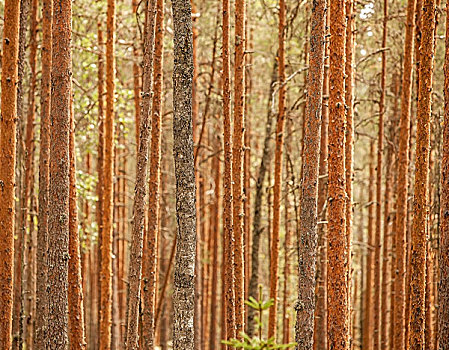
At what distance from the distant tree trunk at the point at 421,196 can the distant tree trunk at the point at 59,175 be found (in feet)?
12.4

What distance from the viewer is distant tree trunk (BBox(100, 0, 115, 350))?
8.79 meters

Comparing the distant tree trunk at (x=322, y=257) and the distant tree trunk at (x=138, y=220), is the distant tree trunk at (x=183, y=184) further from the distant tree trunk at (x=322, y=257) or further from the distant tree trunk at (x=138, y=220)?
the distant tree trunk at (x=322, y=257)

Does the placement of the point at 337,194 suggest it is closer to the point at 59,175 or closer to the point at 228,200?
the point at 228,200

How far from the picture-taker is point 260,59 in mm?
15000

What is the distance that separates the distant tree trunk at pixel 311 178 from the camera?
248 inches

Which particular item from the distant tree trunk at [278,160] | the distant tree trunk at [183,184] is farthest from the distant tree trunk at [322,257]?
the distant tree trunk at [183,184]

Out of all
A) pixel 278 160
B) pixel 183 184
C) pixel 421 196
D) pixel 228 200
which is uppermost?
pixel 278 160

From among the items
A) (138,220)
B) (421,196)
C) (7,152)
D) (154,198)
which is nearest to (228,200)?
(154,198)

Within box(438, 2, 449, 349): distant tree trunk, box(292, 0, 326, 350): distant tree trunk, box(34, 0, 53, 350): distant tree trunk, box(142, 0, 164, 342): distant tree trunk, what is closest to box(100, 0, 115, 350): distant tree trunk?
box(142, 0, 164, 342): distant tree trunk

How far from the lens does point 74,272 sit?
796 cm

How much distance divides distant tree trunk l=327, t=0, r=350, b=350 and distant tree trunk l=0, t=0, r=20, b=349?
150 inches

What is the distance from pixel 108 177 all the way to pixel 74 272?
1553 mm

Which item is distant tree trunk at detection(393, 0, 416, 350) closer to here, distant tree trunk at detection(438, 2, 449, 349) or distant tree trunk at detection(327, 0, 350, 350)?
distant tree trunk at detection(438, 2, 449, 349)

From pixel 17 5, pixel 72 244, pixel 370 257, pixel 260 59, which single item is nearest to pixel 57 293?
pixel 72 244
